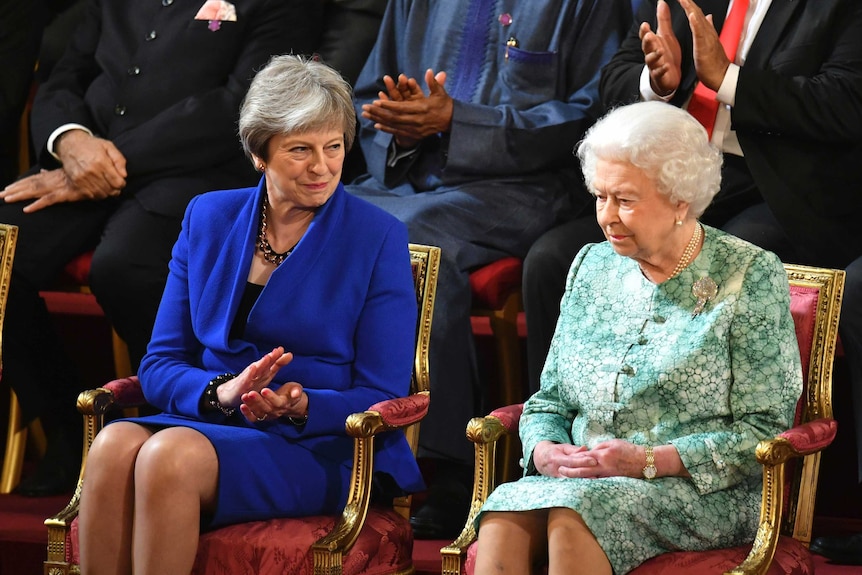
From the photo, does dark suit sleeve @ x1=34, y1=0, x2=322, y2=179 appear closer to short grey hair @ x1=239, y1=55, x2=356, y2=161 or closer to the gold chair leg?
the gold chair leg

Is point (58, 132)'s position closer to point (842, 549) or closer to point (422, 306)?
point (422, 306)

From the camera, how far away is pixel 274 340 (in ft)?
9.29

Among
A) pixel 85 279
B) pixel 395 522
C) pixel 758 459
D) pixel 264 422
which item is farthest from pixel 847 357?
pixel 85 279

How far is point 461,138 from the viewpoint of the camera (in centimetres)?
381

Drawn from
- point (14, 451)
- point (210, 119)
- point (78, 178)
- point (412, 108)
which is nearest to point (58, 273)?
point (78, 178)

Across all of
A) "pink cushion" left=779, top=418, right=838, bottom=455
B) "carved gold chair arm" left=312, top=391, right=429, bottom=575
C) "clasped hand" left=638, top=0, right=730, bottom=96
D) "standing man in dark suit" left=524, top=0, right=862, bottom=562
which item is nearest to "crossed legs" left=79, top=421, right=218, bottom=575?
"carved gold chair arm" left=312, top=391, right=429, bottom=575


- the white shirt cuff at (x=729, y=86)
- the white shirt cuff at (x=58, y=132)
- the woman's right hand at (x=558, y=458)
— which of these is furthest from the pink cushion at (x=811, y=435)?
the white shirt cuff at (x=58, y=132)

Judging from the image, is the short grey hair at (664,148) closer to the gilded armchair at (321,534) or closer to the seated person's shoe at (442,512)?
the gilded armchair at (321,534)

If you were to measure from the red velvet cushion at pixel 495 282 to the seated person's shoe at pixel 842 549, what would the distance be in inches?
43.4

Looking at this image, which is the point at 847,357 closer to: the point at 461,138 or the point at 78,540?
the point at 461,138

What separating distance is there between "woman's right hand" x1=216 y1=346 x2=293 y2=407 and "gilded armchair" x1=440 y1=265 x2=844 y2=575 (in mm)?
415

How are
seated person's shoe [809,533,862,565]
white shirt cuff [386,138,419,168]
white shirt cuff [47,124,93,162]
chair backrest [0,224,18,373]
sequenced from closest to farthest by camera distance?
1. seated person's shoe [809,533,862,565]
2. chair backrest [0,224,18,373]
3. white shirt cuff [386,138,419,168]
4. white shirt cuff [47,124,93,162]

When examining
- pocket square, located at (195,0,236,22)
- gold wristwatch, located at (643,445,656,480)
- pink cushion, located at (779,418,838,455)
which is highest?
pocket square, located at (195,0,236,22)

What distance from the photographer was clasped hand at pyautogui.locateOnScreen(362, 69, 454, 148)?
12.2 ft
